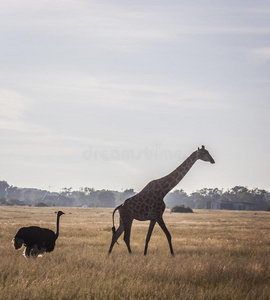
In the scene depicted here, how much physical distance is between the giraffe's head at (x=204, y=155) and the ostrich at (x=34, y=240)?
565 cm

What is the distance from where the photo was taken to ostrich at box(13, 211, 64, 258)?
12828 mm

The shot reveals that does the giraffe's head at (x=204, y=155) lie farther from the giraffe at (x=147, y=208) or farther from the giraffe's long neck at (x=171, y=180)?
the giraffe at (x=147, y=208)

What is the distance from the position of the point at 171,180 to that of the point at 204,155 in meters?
1.45

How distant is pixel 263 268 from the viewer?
13.1m

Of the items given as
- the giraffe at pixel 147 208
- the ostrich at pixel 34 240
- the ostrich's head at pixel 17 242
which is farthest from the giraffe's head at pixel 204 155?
the ostrich's head at pixel 17 242

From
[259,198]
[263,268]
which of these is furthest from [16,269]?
[259,198]

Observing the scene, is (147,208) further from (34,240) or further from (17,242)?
(17,242)

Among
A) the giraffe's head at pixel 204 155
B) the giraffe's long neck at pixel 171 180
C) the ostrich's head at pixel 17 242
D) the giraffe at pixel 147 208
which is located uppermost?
the giraffe's head at pixel 204 155

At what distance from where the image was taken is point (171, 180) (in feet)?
53.2

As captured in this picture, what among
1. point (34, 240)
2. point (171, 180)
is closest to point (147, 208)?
point (171, 180)

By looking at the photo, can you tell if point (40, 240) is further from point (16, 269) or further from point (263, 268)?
point (263, 268)

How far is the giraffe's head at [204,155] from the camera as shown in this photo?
54.3 ft

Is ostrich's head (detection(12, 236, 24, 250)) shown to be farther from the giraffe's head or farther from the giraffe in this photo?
the giraffe's head

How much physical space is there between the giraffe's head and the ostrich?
222 inches
